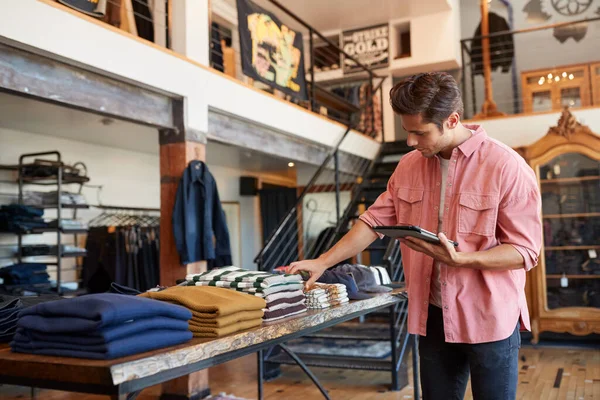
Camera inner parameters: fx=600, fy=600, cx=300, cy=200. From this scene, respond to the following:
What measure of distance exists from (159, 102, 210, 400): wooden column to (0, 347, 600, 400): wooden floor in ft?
1.20

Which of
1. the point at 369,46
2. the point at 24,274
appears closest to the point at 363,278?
the point at 24,274

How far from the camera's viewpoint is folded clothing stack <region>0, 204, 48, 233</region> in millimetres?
5535

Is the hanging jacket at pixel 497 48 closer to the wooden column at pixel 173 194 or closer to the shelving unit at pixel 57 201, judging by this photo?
the wooden column at pixel 173 194

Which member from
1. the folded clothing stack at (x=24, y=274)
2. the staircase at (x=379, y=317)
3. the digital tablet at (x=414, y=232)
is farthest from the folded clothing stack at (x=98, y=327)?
the folded clothing stack at (x=24, y=274)

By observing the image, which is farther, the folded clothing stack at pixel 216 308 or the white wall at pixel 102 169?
the white wall at pixel 102 169

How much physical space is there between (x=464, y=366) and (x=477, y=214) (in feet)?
1.71

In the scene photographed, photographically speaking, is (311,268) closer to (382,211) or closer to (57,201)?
(382,211)

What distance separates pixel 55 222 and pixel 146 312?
4811mm

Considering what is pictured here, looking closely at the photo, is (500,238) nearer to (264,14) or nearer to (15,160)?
(264,14)

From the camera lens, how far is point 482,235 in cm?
181

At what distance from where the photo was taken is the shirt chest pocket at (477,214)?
1799mm

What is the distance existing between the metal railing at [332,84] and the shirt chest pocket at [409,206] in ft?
16.1

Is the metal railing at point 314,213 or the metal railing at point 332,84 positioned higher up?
the metal railing at point 332,84

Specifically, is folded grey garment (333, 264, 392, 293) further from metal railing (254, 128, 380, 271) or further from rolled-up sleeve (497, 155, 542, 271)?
metal railing (254, 128, 380, 271)
